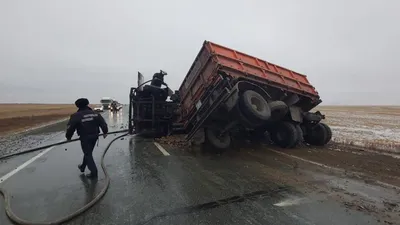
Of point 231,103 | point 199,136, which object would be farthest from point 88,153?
point 231,103

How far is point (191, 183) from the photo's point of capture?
5.19m

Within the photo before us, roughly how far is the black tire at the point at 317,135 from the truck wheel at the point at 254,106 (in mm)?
3297

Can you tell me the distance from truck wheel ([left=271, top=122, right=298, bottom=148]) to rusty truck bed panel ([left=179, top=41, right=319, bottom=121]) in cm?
125

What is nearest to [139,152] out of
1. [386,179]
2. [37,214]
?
[37,214]

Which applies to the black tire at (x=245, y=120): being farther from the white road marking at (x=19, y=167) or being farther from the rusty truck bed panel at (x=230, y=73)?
the white road marking at (x=19, y=167)

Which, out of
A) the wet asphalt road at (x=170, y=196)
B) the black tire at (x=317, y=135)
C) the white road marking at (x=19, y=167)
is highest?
the black tire at (x=317, y=135)

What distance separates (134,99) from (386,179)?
937 centimetres

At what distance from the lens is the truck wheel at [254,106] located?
755 cm

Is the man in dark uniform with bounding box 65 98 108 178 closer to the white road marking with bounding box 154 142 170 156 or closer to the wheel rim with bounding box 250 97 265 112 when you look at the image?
the white road marking with bounding box 154 142 170 156

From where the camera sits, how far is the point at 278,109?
876 centimetres

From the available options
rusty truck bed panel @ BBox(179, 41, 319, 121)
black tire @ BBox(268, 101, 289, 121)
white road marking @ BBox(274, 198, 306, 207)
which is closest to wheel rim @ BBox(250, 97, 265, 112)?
black tire @ BBox(268, 101, 289, 121)

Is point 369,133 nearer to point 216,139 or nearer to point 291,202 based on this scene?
point 216,139

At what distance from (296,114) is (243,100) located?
288 centimetres

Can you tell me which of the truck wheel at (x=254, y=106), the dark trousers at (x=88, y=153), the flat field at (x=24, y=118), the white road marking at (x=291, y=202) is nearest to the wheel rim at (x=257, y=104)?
the truck wheel at (x=254, y=106)
